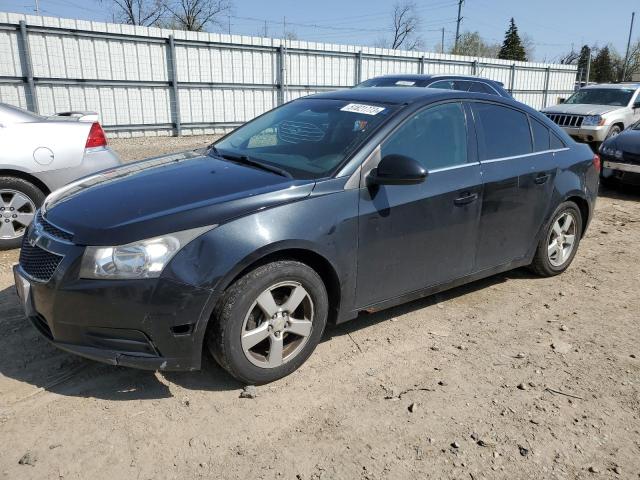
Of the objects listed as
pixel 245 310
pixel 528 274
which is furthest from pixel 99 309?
pixel 528 274

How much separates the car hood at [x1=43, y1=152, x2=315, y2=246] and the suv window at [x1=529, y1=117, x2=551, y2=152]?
2.32 meters

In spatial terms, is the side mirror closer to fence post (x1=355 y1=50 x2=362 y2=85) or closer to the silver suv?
the silver suv

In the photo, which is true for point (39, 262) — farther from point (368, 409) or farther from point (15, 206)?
point (15, 206)

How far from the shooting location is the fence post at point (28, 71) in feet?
39.4

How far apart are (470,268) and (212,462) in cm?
235

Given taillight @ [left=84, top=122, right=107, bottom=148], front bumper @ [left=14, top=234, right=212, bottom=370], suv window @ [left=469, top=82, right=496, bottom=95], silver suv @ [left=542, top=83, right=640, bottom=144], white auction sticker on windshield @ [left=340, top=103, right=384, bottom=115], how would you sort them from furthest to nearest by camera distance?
silver suv @ [left=542, top=83, right=640, bottom=144] < suv window @ [left=469, top=82, right=496, bottom=95] < taillight @ [left=84, top=122, right=107, bottom=148] < white auction sticker on windshield @ [left=340, top=103, right=384, bottom=115] < front bumper @ [left=14, top=234, right=212, bottom=370]

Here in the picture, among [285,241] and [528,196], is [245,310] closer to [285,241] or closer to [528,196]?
[285,241]

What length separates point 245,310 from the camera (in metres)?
2.85

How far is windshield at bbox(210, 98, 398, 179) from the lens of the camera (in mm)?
3383

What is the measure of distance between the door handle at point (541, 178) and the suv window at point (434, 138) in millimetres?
855

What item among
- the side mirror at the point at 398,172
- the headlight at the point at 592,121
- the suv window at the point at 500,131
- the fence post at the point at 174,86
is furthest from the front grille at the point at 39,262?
the fence post at the point at 174,86

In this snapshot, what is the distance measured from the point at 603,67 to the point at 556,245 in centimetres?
7788

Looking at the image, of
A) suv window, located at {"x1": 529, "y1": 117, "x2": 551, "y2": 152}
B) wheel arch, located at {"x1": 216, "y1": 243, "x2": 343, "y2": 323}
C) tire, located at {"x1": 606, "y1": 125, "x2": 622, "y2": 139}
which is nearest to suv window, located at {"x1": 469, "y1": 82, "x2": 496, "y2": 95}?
tire, located at {"x1": 606, "y1": 125, "x2": 622, "y2": 139}

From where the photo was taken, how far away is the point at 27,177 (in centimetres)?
522
